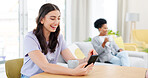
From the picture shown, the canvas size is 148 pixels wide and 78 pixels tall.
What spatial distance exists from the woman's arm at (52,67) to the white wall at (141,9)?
6.43 meters

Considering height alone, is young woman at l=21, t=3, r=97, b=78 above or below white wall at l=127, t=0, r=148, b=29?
below

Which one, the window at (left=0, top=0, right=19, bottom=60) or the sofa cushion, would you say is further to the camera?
the window at (left=0, top=0, right=19, bottom=60)

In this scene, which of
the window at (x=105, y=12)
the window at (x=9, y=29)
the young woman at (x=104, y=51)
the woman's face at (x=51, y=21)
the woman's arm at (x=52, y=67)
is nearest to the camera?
the woman's arm at (x=52, y=67)

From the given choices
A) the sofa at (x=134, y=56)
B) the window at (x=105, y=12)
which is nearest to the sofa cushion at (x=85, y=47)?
the sofa at (x=134, y=56)

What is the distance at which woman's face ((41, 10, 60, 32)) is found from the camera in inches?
74.2

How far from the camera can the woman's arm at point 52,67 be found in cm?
156

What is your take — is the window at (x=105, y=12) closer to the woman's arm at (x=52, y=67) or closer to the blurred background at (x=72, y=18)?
the blurred background at (x=72, y=18)

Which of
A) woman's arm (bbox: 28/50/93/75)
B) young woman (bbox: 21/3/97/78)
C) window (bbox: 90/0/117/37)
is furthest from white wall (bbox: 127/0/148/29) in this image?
woman's arm (bbox: 28/50/93/75)

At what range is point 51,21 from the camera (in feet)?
6.17

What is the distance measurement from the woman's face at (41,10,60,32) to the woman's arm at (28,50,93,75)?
24 cm

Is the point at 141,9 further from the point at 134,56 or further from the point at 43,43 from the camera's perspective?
the point at 43,43

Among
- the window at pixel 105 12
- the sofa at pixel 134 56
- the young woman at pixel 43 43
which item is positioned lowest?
the sofa at pixel 134 56

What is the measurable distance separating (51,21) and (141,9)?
6.32 m

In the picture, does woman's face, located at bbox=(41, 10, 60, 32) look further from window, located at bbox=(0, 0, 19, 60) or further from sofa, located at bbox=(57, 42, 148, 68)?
window, located at bbox=(0, 0, 19, 60)
